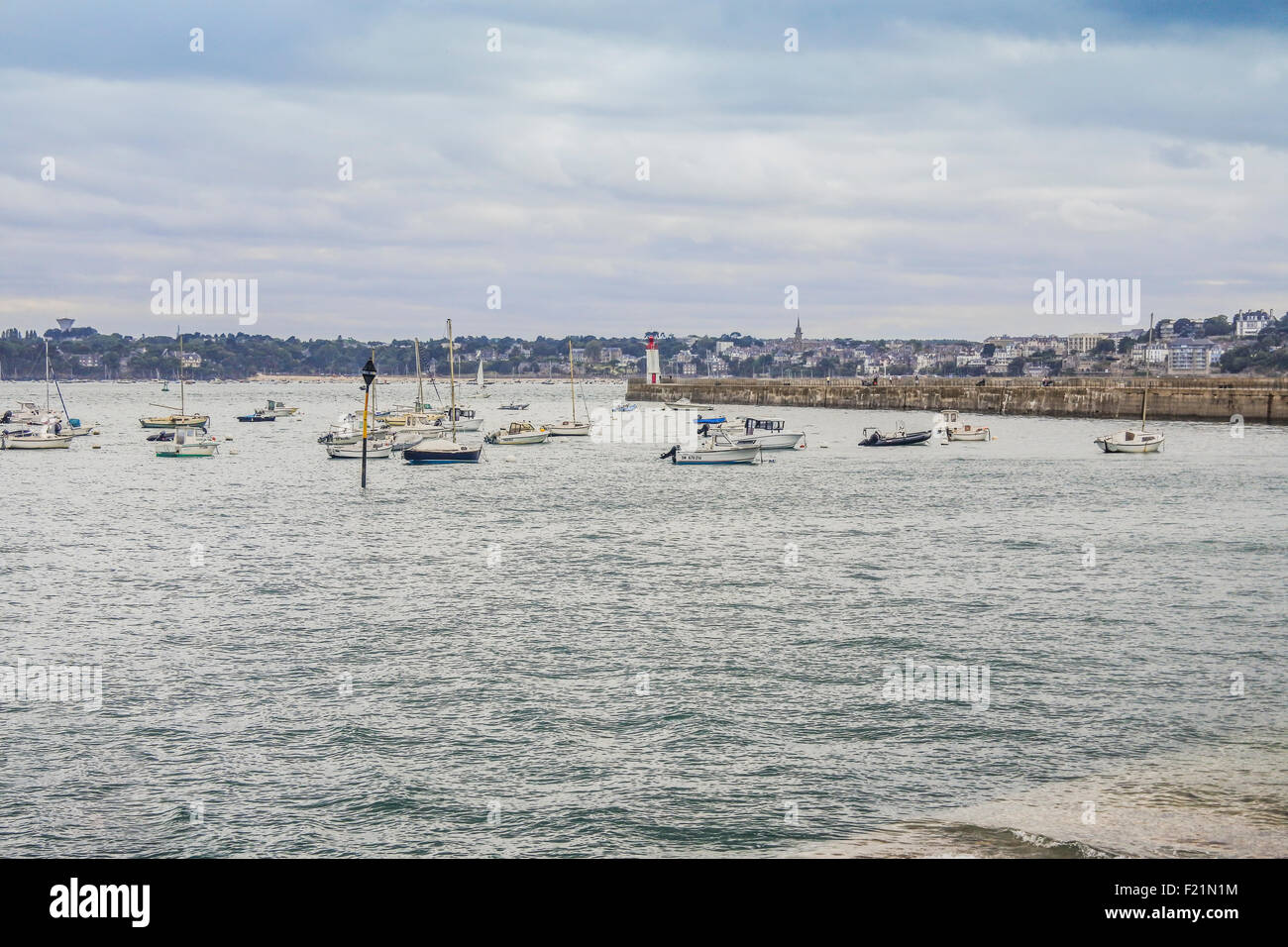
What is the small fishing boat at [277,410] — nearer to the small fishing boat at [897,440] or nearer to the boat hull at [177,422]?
the boat hull at [177,422]

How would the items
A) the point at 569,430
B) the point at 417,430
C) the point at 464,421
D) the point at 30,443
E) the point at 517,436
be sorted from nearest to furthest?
the point at 30,443 → the point at 417,430 → the point at 517,436 → the point at 569,430 → the point at 464,421

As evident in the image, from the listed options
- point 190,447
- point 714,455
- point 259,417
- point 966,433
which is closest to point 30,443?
point 190,447

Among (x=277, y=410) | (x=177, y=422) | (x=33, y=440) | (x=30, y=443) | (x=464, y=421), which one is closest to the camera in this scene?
(x=30, y=443)

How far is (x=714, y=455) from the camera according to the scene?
8631cm

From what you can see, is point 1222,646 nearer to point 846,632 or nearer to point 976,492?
point 846,632

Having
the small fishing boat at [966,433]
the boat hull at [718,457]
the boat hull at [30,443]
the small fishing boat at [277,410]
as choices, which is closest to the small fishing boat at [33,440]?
the boat hull at [30,443]

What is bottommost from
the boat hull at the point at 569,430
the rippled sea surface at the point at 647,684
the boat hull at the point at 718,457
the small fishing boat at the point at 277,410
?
the rippled sea surface at the point at 647,684

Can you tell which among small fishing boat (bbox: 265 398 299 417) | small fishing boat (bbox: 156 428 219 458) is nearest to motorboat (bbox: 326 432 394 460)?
small fishing boat (bbox: 156 428 219 458)

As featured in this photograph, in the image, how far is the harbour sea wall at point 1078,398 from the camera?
11875 centimetres

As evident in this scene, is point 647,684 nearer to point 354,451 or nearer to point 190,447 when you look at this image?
point 354,451

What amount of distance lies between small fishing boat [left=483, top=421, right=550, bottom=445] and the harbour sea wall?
64.4 m

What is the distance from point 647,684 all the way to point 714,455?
2504 inches

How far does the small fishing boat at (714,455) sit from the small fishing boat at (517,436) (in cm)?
2594

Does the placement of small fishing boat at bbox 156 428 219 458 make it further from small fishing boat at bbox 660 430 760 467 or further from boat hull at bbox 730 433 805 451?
boat hull at bbox 730 433 805 451
